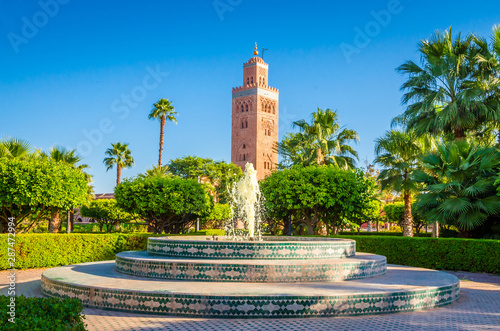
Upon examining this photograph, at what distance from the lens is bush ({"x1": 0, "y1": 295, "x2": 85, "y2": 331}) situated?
170 inches

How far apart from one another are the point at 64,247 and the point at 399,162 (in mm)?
17745

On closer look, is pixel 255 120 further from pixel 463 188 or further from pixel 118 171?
pixel 463 188

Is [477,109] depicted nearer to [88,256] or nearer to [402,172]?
[402,172]

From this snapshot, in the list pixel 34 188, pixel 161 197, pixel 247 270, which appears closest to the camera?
pixel 247 270

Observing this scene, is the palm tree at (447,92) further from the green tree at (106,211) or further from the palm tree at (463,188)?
the green tree at (106,211)

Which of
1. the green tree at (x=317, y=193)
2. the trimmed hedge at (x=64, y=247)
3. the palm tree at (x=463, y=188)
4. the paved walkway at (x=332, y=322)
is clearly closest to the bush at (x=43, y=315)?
the paved walkway at (x=332, y=322)

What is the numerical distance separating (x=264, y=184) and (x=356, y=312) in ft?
61.1

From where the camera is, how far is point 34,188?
17.4m

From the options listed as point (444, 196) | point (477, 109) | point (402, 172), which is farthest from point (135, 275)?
point (402, 172)

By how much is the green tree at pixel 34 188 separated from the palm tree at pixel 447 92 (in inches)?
578

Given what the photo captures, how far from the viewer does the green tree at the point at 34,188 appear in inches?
676

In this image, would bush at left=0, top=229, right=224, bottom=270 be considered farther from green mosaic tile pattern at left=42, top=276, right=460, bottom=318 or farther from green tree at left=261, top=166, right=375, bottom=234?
green tree at left=261, top=166, right=375, bottom=234

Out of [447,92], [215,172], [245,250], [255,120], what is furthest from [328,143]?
[255,120]

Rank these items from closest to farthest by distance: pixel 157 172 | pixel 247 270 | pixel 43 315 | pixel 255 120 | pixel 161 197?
pixel 43 315 < pixel 247 270 < pixel 161 197 < pixel 157 172 < pixel 255 120
